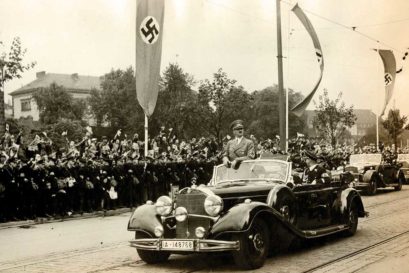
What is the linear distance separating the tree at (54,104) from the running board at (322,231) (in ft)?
198

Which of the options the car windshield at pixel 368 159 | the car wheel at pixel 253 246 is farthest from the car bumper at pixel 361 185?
the car wheel at pixel 253 246

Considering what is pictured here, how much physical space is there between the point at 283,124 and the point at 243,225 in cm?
1220

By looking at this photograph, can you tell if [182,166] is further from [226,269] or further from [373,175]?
[226,269]

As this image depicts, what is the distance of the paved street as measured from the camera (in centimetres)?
768

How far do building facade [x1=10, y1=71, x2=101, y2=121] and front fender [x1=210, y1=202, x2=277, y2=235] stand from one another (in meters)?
69.2

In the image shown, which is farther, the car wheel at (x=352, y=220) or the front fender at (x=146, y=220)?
the car wheel at (x=352, y=220)

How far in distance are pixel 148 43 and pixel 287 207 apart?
6112 millimetres

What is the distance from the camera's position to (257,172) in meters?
9.27

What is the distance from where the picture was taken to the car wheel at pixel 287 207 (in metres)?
8.45

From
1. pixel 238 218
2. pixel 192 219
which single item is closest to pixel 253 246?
pixel 238 218

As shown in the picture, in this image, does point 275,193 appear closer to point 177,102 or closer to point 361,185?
point 361,185

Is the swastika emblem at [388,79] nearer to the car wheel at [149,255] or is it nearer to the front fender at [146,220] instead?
the front fender at [146,220]

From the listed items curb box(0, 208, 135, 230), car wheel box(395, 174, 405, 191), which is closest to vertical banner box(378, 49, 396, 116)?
car wheel box(395, 174, 405, 191)

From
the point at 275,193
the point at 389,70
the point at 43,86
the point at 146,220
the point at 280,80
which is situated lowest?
the point at 146,220
